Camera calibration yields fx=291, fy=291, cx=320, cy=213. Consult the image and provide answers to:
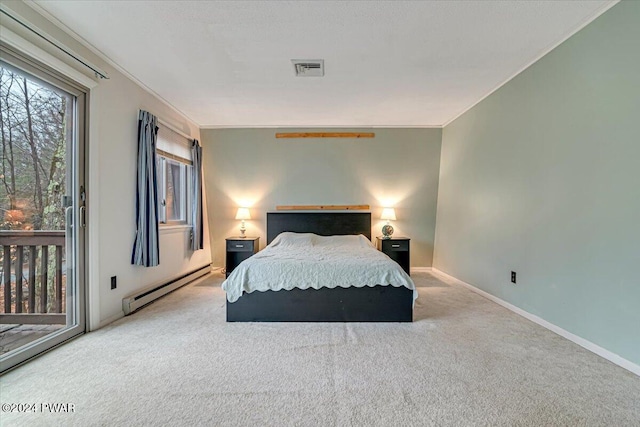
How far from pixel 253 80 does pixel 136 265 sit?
2.25m

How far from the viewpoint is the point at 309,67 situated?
273 centimetres

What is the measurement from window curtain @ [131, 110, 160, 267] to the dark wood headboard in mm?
1901

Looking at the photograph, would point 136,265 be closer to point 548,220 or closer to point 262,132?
point 262,132

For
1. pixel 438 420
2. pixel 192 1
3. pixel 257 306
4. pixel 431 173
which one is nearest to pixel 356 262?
pixel 257 306

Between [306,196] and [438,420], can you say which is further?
[306,196]

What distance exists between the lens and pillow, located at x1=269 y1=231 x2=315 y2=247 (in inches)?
157

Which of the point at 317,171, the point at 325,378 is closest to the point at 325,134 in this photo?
the point at 317,171

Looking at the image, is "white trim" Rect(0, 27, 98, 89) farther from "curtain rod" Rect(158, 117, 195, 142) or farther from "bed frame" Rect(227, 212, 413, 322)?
"bed frame" Rect(227, 212, 413, 322)

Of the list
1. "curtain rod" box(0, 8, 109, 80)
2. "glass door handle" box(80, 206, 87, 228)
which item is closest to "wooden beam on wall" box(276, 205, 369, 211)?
"glass door handle" box(80, 206, 87, 228)

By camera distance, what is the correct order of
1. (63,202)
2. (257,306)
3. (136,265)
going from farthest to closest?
(136,265)
(257,306)
(63,202)

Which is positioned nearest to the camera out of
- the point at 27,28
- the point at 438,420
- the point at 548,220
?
the point at 438,420

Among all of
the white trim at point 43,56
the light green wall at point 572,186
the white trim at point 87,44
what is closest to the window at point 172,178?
the white trim at point 87,44

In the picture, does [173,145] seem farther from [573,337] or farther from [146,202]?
[573,337]

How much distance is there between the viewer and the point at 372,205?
15.7 ft
